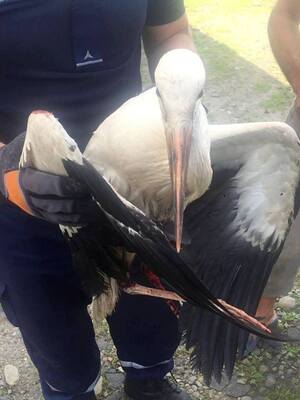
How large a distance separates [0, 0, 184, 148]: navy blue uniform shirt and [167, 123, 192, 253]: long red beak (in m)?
0.36

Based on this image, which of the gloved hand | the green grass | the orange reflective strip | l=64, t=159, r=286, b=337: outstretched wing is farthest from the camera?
the green grass

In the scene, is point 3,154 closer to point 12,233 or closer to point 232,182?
point 12,233

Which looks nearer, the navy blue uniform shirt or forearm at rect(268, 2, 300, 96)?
the navy blue uniform shirt

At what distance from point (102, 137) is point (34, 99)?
22 centimetres

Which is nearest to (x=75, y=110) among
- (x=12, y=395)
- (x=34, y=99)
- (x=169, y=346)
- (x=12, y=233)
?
(x=34, y=99)

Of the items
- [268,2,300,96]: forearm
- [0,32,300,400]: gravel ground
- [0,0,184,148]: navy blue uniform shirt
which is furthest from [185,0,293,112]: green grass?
[0,0,184,148]: navy blue uniform shirt

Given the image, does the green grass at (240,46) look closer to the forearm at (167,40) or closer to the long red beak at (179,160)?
the forearm at (167,40)

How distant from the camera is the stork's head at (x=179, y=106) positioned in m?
1.45

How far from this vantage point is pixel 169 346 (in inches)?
90.0

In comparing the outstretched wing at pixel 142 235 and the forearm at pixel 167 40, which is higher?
the forearm at pixel 167 40

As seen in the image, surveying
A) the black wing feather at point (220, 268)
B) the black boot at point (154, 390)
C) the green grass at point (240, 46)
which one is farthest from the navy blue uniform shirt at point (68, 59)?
the green grass at point (240, 46)

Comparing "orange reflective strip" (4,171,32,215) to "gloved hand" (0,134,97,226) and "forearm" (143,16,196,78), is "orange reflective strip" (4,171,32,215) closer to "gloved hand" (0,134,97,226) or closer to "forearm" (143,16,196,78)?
"gloved hand" (0,134,97,226)

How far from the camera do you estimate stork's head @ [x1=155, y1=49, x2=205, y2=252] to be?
1.45 m

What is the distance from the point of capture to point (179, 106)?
1490 mm
